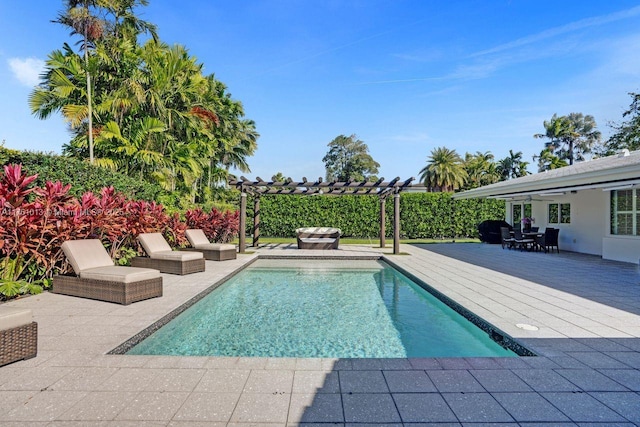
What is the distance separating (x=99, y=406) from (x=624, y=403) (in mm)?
4025

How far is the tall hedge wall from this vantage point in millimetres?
21625

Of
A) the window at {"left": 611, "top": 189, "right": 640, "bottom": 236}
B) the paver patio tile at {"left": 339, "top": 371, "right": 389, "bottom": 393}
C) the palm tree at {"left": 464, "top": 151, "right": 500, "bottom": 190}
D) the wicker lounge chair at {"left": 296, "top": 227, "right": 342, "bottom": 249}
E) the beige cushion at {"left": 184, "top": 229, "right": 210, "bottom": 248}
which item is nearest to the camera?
the paver patio tile at {"left": 339, "top": 371, "right": 389, "bottom": 393}

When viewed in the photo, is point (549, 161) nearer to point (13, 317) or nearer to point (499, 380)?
point (499, 380)

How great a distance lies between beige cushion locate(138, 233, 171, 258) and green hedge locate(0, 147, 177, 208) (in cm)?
183

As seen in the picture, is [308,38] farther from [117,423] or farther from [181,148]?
[117,423]

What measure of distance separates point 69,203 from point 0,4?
10252 mm

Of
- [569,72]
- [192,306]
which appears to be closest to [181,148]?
[192,306]

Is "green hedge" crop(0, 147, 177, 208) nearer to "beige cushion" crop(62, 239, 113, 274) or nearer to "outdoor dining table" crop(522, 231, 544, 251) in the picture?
"beige cushion" crop(62, 239, 113, 274)

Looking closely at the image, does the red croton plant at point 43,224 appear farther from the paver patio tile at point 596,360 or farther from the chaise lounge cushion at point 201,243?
the paver patio tile at point 596,360

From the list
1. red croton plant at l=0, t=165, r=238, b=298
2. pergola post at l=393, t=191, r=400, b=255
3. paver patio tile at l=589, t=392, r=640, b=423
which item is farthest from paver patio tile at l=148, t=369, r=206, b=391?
pergola post at l=393, t=191, r=400, b=255

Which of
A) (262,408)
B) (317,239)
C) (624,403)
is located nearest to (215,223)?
(317,239)

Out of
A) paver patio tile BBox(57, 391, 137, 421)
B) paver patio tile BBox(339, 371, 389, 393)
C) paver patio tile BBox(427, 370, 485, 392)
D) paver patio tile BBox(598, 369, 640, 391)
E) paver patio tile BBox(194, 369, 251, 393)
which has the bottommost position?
paver patio tile BBox(194, 369, 251, 393)

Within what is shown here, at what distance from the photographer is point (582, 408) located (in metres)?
2.60

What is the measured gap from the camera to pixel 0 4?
11.9 meters
